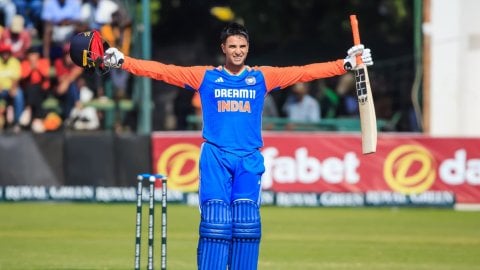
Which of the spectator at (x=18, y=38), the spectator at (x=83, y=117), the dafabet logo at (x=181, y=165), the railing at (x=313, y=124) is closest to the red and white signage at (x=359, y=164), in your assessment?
the dafabet logo at (x=181, y=165)

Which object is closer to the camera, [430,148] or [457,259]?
[457,259]

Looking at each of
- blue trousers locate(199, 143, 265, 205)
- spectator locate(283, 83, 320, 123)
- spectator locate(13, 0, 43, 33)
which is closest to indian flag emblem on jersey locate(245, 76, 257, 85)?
blue trousers locate(199, 143, 265, 205)

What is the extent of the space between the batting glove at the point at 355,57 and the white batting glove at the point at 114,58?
5.65 feet

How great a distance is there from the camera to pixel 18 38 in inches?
886

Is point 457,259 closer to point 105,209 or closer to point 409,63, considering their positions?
point 105,209

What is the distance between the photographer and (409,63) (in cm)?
2564

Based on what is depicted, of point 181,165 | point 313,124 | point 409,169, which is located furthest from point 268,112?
point 409,169

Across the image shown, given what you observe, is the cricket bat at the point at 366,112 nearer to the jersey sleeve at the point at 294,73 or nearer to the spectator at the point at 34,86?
the jersey sleeve at the point at 294,73

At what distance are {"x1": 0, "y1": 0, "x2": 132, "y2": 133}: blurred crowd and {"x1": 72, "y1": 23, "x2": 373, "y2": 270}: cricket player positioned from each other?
12.4m

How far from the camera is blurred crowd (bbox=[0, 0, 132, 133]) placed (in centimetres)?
2181

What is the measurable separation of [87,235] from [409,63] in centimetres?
1142

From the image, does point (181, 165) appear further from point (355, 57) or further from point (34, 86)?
point (355, 57)

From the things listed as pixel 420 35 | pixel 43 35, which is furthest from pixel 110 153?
pixel 420 35

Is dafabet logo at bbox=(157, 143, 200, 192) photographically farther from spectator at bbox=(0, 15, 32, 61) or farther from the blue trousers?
the blue trousers
